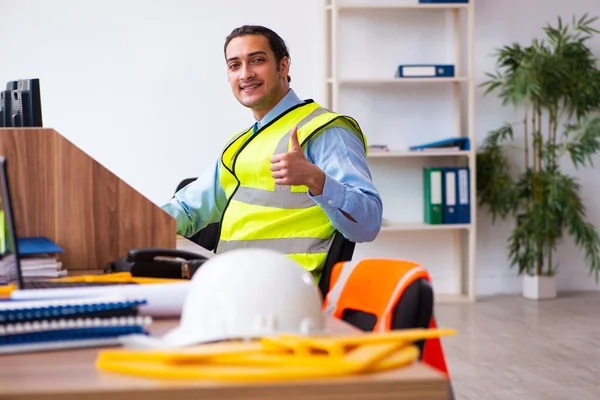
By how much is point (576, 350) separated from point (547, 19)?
282 cm

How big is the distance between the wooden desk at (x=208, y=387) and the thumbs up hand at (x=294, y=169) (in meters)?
1.14

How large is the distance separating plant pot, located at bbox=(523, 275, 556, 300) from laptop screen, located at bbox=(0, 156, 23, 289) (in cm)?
518

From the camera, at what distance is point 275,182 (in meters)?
2.43

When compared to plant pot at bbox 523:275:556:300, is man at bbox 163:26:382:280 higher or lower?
higher

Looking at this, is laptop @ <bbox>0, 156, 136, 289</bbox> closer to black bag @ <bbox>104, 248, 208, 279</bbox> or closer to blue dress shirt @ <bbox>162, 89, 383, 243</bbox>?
black bag @ <bbox>104, 248, 208, 279</bbox>

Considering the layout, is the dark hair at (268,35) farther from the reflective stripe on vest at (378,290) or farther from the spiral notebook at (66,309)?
the spiral notebook at (66,309)

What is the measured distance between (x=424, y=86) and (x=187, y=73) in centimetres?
158

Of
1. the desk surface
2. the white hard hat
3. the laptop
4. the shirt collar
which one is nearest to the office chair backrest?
the shirt collar

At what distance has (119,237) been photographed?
214 cm

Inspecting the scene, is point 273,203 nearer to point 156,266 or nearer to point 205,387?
point 156,266

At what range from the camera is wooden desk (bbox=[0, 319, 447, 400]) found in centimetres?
91

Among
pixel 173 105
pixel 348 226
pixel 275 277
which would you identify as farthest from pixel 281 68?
pixel 173 105

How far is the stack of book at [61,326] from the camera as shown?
114 centimetres

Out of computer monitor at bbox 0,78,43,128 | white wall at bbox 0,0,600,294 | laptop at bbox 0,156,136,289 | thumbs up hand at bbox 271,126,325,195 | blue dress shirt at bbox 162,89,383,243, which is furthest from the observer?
white wall at bbox 0,0,600,294
